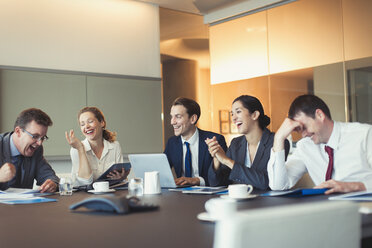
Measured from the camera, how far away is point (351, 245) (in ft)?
2.77

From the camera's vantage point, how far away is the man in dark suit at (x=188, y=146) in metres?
3.93

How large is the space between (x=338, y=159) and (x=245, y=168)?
612 millimetres

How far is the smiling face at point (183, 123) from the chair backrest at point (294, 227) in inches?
128

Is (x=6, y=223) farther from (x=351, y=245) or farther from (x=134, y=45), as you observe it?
(x=134, y=45)

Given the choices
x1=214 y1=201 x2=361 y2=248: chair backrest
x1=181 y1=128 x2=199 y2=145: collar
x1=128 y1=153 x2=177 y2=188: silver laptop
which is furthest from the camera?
x1=181 y1=128 x2=199 y2=145: collar

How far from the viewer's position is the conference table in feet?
4.29

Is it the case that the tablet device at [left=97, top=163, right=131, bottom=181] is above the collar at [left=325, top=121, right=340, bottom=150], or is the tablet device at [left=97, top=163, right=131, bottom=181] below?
below

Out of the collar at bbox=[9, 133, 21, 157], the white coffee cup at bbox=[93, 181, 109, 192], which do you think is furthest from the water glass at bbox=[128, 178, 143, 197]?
the collar at bbox=[9, 133, 21, 157]

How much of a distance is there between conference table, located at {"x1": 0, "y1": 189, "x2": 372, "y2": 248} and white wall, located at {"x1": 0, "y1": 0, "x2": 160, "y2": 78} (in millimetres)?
3608

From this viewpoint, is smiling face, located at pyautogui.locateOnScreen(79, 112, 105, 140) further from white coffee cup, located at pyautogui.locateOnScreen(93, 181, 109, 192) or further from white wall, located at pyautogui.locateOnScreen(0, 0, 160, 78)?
white wall, located at pyautogui.locateOnScreen(0, 0, 160, 78)

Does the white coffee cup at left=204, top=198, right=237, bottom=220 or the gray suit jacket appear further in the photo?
the gray suit jacket

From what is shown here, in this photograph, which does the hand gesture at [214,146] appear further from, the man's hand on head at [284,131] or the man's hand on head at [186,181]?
the man's hand on head at [284,131]

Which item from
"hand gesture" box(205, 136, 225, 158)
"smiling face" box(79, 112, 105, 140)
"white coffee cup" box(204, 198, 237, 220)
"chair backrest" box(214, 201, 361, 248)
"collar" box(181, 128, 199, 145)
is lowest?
"white coffee cup" box(204, 198, 237, 220)

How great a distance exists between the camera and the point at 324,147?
2.76 meters
